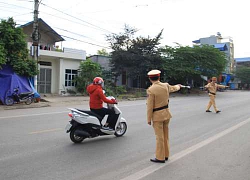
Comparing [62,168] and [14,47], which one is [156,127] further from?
[14,47]

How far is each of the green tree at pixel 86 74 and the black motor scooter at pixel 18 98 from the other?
826 cm

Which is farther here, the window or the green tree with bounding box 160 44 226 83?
the green tree with bounding box 160 44 226 83

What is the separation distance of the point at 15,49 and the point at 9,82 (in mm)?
2262

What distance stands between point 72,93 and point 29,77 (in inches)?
304

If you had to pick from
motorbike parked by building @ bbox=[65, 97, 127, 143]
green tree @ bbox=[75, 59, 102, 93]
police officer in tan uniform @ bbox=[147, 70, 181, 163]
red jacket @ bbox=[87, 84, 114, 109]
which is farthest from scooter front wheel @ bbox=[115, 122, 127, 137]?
green tree @ bbox=[75, 59, 102, 93]

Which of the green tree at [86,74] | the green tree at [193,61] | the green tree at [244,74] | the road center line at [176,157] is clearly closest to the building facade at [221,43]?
the green tree at [244,74]

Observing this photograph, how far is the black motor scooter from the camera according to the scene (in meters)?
15.4

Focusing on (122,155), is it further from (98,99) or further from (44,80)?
(44,80)

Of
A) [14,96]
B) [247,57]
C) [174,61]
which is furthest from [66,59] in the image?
[247,57]

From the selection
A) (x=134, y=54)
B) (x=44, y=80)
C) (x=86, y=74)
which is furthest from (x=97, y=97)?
(x=134, y=54)

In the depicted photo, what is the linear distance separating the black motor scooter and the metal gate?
7453mm

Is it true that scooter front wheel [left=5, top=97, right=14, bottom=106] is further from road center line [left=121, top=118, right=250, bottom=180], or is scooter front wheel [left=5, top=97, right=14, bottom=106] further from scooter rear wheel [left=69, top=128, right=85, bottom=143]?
road center line [left=121, top=118, right=250, bottom=180]

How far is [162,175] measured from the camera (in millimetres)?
4398

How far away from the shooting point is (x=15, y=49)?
16641 mm
